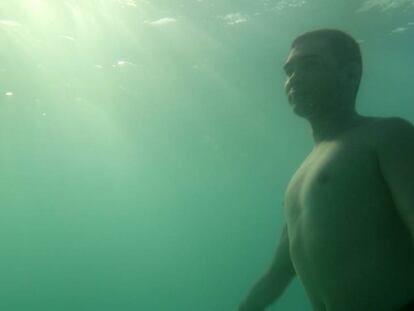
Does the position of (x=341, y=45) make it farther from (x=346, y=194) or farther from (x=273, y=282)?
(x=273, y=282)

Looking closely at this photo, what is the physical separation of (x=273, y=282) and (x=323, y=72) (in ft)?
Result: 4.86

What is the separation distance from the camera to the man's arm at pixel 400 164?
7.52 ft

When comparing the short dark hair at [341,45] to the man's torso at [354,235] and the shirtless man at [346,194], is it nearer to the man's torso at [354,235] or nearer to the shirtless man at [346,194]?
the shirtless man at [346,194]

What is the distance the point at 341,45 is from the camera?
3.08 meters

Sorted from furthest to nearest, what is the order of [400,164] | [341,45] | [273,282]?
[273,282] < [341,45] < [400,164]

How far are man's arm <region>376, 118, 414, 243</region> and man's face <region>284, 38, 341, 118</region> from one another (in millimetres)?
584

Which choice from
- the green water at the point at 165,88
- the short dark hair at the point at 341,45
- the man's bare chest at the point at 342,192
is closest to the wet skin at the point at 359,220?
the man's bare chest at the point at 342,192

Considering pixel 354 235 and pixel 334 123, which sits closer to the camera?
pixel 354 235

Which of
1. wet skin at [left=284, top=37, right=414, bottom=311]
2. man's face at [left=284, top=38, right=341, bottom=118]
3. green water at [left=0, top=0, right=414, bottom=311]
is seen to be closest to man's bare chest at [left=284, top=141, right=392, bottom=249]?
wet skin at [left=284, top=37, right=414, bottom=311]

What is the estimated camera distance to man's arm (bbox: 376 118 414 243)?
2.29 metres

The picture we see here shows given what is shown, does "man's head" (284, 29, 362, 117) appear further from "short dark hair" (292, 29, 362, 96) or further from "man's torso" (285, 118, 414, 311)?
"man's torso" (285, 118, 414, 311)

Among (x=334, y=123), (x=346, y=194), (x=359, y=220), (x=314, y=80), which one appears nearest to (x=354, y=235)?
(x=359, y=220)

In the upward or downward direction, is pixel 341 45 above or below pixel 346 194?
above

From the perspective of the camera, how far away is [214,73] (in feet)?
76.2
